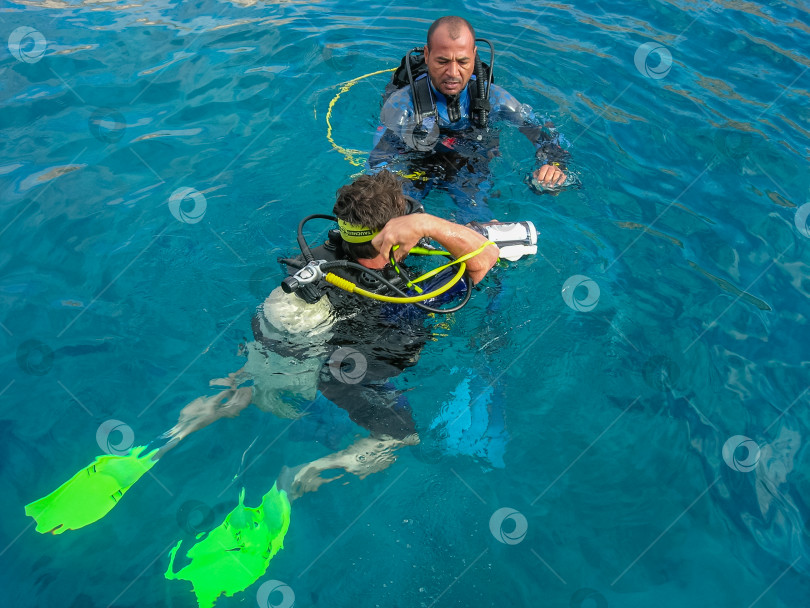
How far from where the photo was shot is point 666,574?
124 inches

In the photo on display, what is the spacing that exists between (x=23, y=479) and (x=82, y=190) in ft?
9.63

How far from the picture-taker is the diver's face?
5.04m

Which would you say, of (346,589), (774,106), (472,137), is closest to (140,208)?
(472,137)

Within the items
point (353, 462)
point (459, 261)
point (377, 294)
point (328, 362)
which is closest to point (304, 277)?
point (377, 294)

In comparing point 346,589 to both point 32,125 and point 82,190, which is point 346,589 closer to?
point 82,190

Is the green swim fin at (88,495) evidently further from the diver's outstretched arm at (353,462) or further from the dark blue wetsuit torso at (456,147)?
the dark blue wetsuit torso at (456,147)

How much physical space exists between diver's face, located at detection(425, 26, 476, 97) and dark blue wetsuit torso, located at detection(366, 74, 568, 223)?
149 mm

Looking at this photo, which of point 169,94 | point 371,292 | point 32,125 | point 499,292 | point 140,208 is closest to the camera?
point 371,292

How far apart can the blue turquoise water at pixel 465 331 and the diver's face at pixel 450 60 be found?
34.2 inches

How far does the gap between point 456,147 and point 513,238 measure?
70.9 inches

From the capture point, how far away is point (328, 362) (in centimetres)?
346

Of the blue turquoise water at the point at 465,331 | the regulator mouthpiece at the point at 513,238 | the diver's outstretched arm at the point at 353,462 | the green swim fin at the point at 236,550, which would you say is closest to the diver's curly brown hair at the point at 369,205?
the regulator mouthpiece at the point at 513,238

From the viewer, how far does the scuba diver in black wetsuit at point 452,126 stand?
16.6ft

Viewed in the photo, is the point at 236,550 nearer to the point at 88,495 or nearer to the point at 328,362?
the point at 88,495
